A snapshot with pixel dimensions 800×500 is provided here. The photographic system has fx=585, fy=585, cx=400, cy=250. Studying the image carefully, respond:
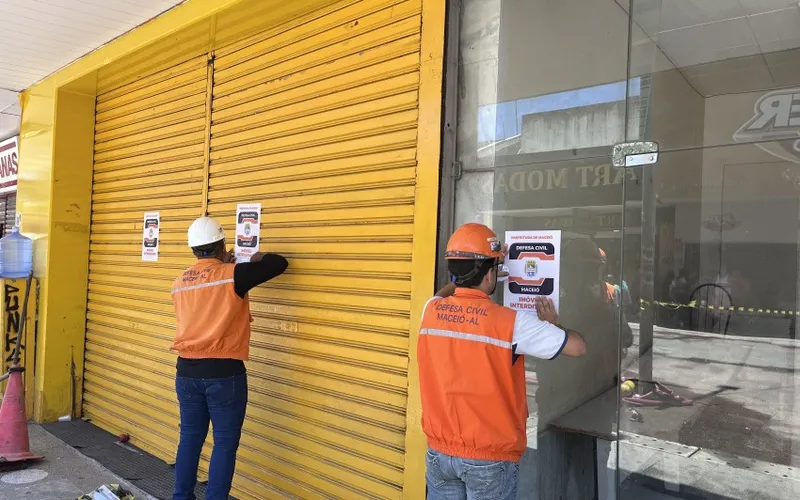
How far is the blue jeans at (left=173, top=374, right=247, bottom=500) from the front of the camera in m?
3.78

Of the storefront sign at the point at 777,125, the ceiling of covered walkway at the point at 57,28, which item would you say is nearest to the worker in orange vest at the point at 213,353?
the ceiling of covered walkway at the point at 57,28

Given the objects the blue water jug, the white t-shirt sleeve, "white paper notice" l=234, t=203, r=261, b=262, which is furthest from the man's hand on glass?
the blue water jug

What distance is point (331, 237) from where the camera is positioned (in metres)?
3.88

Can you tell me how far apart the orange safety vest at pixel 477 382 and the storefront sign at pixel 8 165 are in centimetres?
904

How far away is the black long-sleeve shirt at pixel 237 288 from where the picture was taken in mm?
3764

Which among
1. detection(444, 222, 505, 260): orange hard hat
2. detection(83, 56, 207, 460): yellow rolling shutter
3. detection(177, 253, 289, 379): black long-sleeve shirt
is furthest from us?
detection(83, 56, 207, 460): yellow rolling shutter

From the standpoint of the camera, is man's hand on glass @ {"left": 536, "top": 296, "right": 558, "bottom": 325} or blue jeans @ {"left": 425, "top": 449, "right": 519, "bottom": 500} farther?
man's hand on glass @ {"left": 536, "top": 296, "right": 558, "bottom": 325}

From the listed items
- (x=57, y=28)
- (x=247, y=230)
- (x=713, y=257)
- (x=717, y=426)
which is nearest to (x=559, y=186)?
(x=713, y=257)

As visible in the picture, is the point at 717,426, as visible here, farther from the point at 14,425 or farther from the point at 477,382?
the point at 14,425

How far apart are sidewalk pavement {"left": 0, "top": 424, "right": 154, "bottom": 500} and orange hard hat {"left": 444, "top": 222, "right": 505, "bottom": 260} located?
11.4 feet

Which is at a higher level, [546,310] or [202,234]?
[202,234]

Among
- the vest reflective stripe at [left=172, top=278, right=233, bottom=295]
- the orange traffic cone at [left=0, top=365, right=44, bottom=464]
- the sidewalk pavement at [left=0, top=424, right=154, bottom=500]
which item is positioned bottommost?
the sidewalk pavement at [left=0, top=424, right=154, bottom=500]

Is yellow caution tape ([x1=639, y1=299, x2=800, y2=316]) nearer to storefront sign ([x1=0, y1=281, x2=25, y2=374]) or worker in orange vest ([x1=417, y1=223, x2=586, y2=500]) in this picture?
worker in orange vest ([x1=417, y1=223, x2=586, y2=500])

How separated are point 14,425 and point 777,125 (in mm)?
6145
